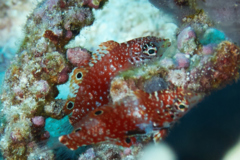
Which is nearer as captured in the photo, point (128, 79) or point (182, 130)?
point (182, 130)

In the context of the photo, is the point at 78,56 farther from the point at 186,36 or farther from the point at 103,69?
the point at 186,36

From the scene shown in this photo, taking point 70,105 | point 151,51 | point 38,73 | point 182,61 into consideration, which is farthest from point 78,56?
point 182,61

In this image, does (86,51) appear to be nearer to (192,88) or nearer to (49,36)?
(49,36)

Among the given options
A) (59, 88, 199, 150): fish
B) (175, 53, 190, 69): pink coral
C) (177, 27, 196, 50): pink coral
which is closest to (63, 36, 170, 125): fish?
(177, 27, 196, 50): pink coral

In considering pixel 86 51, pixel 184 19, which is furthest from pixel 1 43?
pixel 184 19

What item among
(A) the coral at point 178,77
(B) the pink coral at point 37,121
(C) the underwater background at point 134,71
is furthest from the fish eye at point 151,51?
(B) the pink coral at point 37,121

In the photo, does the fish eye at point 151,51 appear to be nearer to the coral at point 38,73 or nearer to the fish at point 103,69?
the fish at point 103,69
